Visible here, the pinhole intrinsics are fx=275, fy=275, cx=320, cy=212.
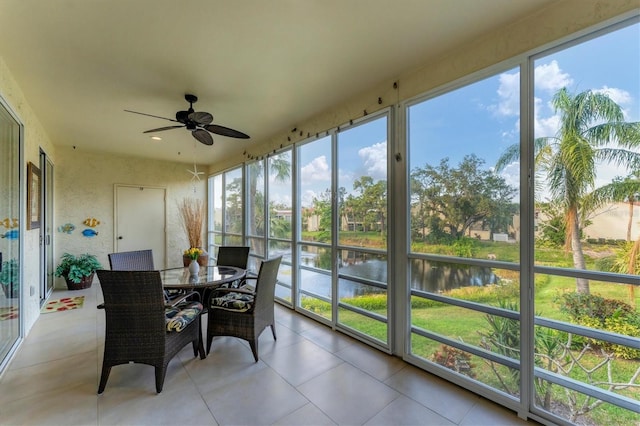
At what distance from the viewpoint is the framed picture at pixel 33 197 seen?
3.15 m

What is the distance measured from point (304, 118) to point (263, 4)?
1.97 m

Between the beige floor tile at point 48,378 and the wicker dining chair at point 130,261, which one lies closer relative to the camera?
the beige floor tile at point 48,378

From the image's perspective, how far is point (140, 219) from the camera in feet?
19.6

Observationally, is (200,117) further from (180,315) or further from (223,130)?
(180,315)

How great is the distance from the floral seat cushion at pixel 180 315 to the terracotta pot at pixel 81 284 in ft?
12.3

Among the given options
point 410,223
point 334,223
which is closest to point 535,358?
point 410,223

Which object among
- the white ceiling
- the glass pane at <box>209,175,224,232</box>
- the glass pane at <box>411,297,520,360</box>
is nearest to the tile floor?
the glass pane at <box>411,297,520,360</box>

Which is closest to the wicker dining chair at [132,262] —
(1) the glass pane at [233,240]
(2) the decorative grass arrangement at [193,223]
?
(1) the glass pane at [233,240]

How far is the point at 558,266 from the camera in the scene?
5.84ft

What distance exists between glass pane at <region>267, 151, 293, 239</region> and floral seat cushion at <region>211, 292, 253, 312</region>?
148 centimetres

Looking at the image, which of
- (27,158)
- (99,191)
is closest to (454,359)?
(27,158)

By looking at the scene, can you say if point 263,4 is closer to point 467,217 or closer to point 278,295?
point 467,217

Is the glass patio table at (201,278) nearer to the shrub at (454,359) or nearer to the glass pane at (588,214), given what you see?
the shrub at (454,359)

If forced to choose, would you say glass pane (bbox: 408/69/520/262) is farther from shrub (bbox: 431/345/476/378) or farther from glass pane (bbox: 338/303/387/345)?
glass pane (bbox: 338/303/387/345)
